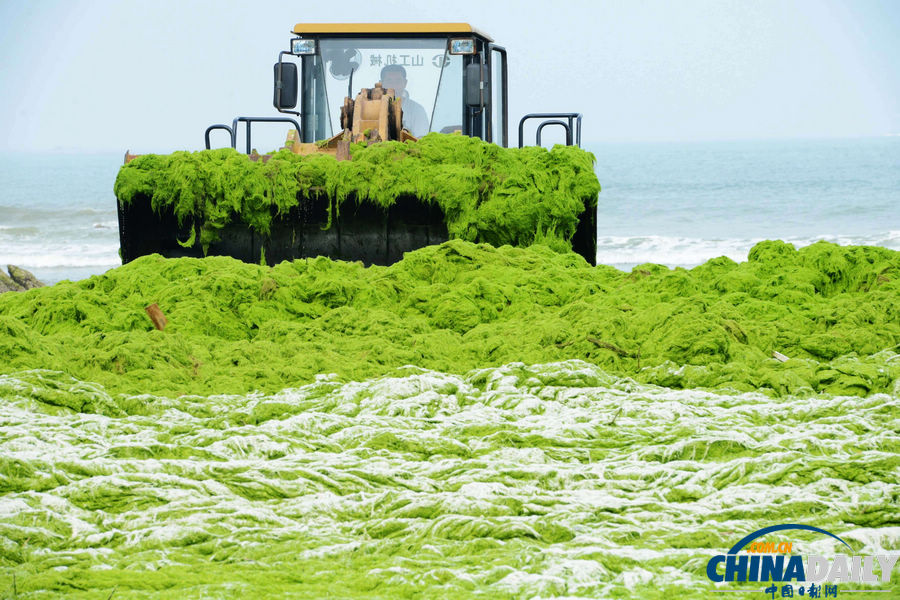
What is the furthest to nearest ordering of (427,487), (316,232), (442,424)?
(316,232) < (442,424) < (427,487)

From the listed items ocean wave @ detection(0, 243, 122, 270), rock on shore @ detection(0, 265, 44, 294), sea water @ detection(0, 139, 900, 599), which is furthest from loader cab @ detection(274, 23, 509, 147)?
ocean wave @ detection(0, 243, 122, 270)

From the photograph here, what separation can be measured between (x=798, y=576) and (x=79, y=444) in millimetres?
2763

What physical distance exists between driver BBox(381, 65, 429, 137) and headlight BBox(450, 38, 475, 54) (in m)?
0.55

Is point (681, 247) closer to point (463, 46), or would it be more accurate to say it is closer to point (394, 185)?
point (463, 46)

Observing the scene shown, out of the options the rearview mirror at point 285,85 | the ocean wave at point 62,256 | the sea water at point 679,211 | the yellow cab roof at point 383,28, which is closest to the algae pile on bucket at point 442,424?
the rearview mirror at point 285,85

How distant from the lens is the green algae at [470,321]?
495 cm

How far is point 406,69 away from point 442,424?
Answer: 5908mm

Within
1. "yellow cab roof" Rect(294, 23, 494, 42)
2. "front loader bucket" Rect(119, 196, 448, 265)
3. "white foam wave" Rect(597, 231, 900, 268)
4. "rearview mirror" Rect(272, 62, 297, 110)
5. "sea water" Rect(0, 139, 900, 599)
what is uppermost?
"yellow cab roof" Rect(294, 23, 494, 42)

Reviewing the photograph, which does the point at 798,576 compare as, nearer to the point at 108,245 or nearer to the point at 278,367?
the point at 278,367

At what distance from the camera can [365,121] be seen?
9.04 m

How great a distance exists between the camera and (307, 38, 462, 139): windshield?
939cm

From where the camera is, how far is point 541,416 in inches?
173

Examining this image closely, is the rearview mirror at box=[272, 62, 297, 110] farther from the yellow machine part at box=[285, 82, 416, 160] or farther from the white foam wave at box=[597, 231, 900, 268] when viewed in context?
the white foam wave at box=[597, 231, 900, 268]

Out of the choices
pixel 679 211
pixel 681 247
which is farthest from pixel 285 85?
pixel 679 211
